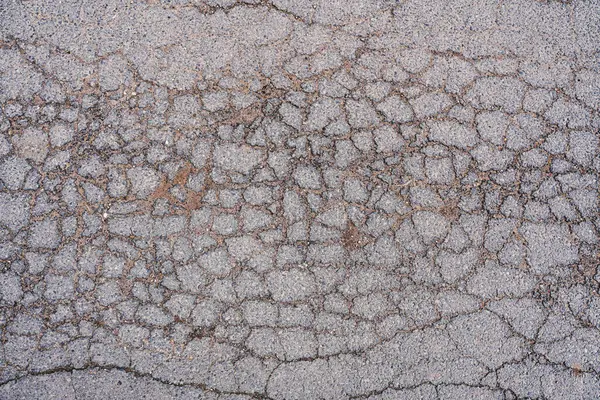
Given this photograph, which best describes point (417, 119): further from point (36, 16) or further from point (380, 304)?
point (36, 16)

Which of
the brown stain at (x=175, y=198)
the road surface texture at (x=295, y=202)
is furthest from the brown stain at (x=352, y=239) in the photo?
the brown stain at (x=175, y=198)

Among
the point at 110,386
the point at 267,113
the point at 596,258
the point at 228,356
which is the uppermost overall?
the point at 267,113

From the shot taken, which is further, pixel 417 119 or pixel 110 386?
pixel 417 119

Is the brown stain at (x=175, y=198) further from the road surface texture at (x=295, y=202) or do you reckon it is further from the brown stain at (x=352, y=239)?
the brown stain at (x=352, y=239)

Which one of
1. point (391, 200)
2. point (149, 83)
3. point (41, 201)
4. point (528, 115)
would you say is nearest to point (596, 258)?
point (528, 115)

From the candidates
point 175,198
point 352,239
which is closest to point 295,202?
point 352,239

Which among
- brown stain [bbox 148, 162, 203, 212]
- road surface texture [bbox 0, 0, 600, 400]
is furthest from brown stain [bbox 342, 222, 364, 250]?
brown stain [bbox 148, 162, 203, 212]

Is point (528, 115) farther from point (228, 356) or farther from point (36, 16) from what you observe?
point (36, 16)

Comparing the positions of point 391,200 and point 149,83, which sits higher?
point 149,83

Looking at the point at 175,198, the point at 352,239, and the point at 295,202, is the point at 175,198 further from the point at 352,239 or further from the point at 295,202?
the point at 352,239
